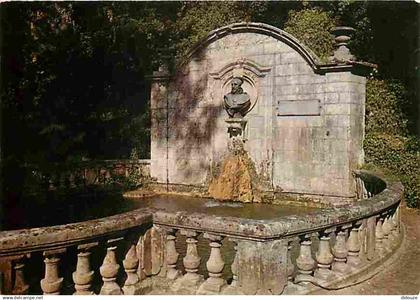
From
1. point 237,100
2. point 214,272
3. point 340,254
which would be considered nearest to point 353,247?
point 340,254

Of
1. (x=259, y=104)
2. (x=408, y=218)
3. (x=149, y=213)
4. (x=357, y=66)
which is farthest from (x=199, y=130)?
(x=149, y=213)

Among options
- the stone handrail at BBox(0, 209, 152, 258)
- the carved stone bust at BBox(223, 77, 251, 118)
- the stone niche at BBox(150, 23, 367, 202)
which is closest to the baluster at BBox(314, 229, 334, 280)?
the stone handrail at BBox(0, 209, 152, 258)

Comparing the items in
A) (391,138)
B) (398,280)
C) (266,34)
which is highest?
(266,34)

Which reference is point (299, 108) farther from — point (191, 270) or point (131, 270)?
point (131, 270)

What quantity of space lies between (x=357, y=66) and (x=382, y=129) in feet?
8.08

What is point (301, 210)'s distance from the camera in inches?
446

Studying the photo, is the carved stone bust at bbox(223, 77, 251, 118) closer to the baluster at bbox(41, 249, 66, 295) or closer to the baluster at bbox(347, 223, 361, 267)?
the baluster at bbox(347, 223, 361, 267)

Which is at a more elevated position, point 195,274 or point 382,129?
point 382,129

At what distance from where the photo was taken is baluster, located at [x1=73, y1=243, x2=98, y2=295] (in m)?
3.66

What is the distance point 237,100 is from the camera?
1286cm

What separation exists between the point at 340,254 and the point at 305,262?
67 cm

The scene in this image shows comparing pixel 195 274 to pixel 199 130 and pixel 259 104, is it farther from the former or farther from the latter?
pixel 199 130

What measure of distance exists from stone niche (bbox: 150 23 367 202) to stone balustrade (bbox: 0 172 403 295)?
6.96m

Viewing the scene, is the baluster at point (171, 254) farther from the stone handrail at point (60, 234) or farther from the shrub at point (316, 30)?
the shrub at point (316, 30)
